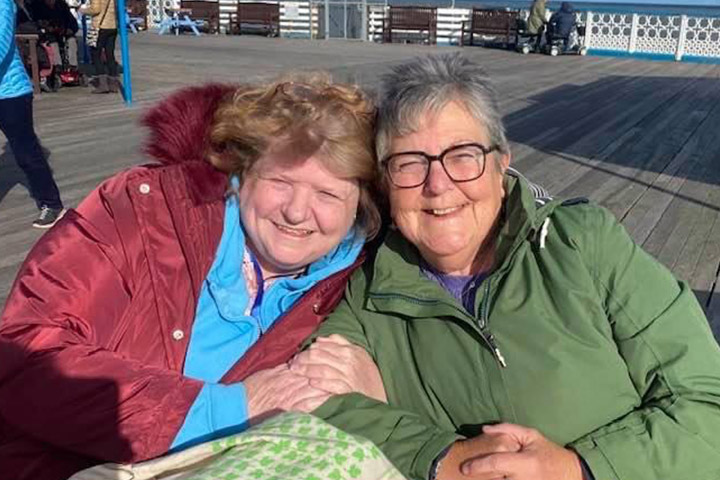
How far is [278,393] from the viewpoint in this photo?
175cm

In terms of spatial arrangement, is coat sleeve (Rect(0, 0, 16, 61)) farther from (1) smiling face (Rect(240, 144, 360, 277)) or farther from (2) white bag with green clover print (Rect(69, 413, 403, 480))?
(2) white bag with green clover print (Rect(69, 413, 403, 480))

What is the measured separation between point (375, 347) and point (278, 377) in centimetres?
28

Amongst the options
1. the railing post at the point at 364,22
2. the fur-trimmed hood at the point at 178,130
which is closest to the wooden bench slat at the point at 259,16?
the railing post at the point at 364,22

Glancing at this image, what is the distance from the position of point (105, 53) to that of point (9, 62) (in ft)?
22.7

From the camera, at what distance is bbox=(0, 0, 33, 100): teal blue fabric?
504 centimetres

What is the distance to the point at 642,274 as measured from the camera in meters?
1.73

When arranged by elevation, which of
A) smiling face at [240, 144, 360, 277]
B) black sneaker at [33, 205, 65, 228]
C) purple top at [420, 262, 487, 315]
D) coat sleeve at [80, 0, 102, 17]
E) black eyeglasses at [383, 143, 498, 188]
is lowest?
black sneaker at [33, 205, 65, 228]

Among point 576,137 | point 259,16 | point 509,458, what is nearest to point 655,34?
point 259,16

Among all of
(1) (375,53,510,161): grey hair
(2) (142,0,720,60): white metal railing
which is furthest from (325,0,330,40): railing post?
(1) (375,53,510,161): grey hair

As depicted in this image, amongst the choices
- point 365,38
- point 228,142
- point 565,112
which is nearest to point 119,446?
point 228,142

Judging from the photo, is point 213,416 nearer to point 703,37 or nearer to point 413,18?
point 703,37

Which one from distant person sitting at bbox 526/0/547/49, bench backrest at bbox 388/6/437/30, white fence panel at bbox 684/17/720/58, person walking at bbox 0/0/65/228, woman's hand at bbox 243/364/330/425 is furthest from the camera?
bench backrest at bbox 388/6/437/30

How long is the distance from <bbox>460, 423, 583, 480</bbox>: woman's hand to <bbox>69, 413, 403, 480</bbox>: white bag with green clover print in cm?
21

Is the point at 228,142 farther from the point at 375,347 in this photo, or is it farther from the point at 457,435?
the point at 457,435
